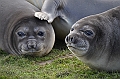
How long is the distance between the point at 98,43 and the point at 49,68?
4.22ft

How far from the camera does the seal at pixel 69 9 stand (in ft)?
30.2

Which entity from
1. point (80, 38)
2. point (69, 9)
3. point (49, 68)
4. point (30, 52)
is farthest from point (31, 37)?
point (80, 38)

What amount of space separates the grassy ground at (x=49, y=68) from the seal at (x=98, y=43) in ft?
0.58

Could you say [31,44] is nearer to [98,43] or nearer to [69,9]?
[69,9]

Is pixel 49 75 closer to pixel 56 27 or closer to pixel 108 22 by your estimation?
pixel 108 22

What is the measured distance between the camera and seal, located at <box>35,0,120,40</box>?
30.2ft

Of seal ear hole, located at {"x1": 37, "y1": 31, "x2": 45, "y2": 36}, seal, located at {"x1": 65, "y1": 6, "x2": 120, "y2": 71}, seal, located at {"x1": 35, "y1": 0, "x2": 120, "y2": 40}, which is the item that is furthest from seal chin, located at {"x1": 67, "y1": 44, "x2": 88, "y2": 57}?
seal, located at {"x1": 35, "y1": 0, "x2": 120, "y2": 40}

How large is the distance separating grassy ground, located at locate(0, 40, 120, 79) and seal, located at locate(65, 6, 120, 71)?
0.58 ft

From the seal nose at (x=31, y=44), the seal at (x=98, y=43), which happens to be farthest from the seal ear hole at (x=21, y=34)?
the seal at (x=98, y=43)

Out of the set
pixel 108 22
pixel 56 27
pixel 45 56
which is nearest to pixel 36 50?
pixel 45 56

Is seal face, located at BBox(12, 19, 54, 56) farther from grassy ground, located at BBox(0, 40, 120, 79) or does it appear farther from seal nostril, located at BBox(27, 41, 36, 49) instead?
grassy ground, located at BBox(0, 40, 120, 79)

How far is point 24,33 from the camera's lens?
27.5 feet

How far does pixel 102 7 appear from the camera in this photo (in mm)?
9234

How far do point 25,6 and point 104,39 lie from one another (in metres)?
3.33
